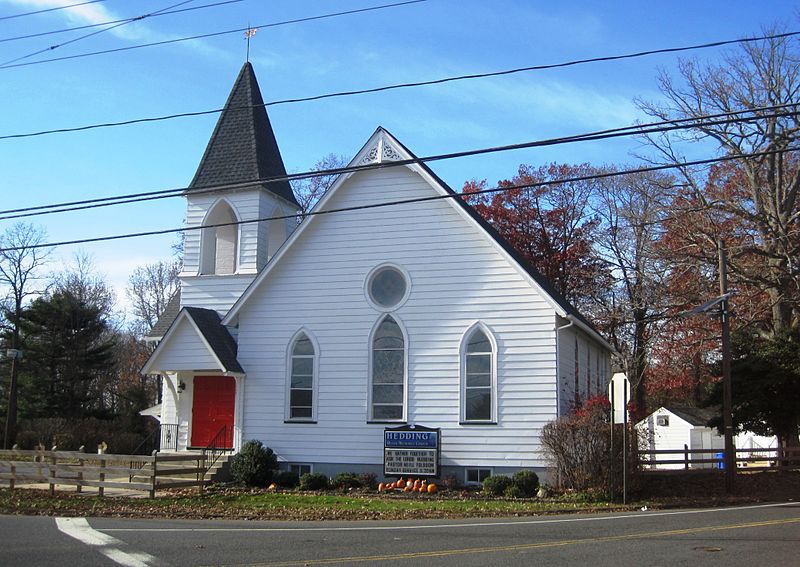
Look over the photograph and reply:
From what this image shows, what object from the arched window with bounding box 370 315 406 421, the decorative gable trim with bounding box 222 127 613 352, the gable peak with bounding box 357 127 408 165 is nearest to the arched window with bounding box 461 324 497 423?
the arched window with bounding box 370 315 406 421

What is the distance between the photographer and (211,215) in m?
27.0

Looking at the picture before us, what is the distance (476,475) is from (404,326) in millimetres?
4300

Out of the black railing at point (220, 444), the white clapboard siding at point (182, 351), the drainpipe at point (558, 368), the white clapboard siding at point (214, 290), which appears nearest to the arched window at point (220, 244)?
the white clapboard siding at point (214, 290)

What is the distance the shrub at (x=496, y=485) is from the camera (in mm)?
19375

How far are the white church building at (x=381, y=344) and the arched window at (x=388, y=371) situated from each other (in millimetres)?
38

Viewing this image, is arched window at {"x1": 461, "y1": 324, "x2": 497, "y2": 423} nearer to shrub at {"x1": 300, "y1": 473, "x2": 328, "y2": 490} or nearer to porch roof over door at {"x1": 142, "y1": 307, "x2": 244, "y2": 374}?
shrub at {"x1": 300, "y1": 473, "x2": 328, "y2": 490}

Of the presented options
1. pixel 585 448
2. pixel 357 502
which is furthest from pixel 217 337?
pixel 585 448

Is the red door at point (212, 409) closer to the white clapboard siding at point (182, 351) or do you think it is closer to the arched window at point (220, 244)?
the white clapboard siding at point (182, 351)

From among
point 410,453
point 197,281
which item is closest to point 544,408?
point 410,453

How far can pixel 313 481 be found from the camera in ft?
68.2

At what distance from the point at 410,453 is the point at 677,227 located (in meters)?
16.4

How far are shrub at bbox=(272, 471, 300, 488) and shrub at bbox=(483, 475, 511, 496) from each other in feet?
16.9

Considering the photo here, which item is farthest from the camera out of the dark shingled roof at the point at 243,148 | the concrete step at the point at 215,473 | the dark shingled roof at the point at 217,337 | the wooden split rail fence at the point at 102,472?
the dark shingled roof at the point at 243,148

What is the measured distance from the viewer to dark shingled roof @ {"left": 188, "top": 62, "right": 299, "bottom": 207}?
89.1ft
